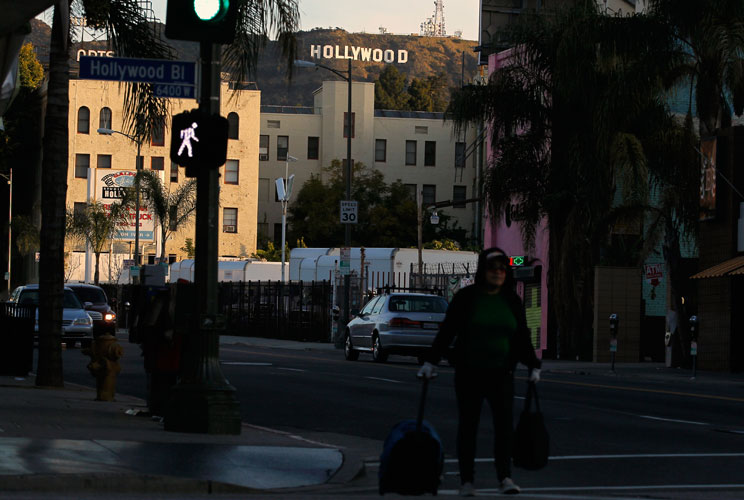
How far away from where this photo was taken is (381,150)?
106 meters

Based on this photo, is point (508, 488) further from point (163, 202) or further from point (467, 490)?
point (163, 202)

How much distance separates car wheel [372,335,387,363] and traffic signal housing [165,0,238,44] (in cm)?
1985

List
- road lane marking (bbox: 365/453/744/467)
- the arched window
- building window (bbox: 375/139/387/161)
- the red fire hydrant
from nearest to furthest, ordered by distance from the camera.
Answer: road lane marking (bbox: 365/453/744/467)
the red fire hydrant
the arched window
building window (bbox: 375/139/387/161)

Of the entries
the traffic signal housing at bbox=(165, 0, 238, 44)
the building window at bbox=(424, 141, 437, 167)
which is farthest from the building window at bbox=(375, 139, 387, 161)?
the traffic signal housing at bbox=(165, 0, 238, 44)

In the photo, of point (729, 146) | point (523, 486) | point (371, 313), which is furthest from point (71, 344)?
point (523, 486)

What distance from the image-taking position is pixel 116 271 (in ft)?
312

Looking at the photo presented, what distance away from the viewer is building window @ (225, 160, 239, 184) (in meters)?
99.7

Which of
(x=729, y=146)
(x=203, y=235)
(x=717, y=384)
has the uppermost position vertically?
(x=729, y=146)

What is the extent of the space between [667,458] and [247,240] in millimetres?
88380

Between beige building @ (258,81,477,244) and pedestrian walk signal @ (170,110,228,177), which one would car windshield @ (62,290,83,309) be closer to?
pedestrian walk signal @ (170,110,228,177)

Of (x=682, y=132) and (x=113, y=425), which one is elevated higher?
(x=682, y=132)

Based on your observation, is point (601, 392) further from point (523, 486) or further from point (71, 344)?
point (71, 344)

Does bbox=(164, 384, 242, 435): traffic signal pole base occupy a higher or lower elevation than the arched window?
lower

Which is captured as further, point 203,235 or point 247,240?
point 247,240
